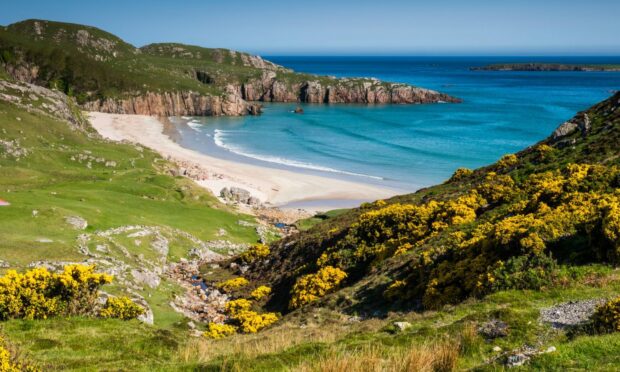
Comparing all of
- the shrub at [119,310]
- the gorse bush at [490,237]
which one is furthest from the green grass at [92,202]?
the gorse bush at [490,237]

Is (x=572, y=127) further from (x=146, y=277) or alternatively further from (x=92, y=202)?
(x=92, y=202)

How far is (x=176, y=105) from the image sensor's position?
17112 centimetres

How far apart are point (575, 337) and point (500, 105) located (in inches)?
7455

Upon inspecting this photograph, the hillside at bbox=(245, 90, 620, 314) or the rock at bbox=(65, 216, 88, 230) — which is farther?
the rock at bbox=(65, 216, 88, 230)

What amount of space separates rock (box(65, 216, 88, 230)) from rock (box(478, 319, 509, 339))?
32.2 metres

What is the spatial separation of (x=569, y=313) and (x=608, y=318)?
1.60 m

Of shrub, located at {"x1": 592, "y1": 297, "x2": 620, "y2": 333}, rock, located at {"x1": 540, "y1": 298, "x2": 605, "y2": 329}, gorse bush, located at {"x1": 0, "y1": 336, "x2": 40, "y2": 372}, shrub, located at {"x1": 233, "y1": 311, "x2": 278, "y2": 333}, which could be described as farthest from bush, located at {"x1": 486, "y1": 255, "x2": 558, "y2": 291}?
gorse bush, located at {"x1": 0, "y1": 336, "x2": 40, "y2": 372}

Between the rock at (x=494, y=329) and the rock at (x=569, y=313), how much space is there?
125 centimetres

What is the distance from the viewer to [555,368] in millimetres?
9016

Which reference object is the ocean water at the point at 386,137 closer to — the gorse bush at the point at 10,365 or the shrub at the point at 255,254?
the shrub at the point at 255,254

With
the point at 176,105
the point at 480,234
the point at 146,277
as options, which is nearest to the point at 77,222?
the point at 146,277

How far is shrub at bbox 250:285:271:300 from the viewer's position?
3106 cm

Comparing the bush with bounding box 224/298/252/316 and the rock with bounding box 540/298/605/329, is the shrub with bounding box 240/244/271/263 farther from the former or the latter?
the rock with bounding box 540/298/605/329

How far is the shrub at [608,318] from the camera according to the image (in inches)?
433
